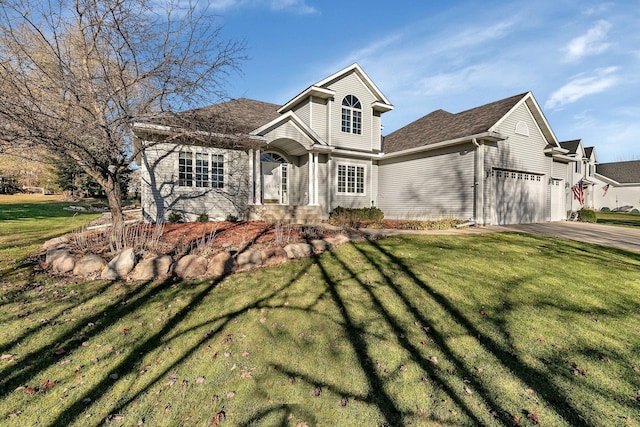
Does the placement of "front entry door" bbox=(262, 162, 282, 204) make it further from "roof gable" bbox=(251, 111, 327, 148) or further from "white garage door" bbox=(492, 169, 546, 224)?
"white garage door" bbox=(492, 169, 546, 224)

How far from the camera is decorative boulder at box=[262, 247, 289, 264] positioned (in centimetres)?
614

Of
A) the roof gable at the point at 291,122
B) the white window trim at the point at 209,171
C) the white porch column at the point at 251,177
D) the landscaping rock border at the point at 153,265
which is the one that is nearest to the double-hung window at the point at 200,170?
the white window trim at the point at 209,171

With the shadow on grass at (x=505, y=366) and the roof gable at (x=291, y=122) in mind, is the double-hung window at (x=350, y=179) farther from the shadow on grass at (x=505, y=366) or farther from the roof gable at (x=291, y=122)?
the shadow on grass at (x=505, y=366)

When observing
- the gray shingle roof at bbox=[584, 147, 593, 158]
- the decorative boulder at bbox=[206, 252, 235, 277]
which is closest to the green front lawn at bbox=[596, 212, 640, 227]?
the gray shingle roof at bbox=[584, 147, 593, 158]

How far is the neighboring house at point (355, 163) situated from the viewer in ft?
37.5

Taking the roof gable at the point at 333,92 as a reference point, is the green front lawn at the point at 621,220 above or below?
below

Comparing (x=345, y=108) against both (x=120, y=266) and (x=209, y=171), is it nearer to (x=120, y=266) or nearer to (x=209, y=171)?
(x=209, y=171)

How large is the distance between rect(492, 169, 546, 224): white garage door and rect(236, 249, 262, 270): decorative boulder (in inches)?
427

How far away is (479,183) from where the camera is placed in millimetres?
11938

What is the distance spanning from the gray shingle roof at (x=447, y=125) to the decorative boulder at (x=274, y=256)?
9.89 metres

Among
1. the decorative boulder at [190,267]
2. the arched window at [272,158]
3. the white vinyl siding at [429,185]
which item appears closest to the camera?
the decorative boulder at [190,267]

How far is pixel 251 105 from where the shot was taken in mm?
15734

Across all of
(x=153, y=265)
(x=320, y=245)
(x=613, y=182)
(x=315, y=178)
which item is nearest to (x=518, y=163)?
(x=315, y=178)

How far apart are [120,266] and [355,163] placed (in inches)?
465
